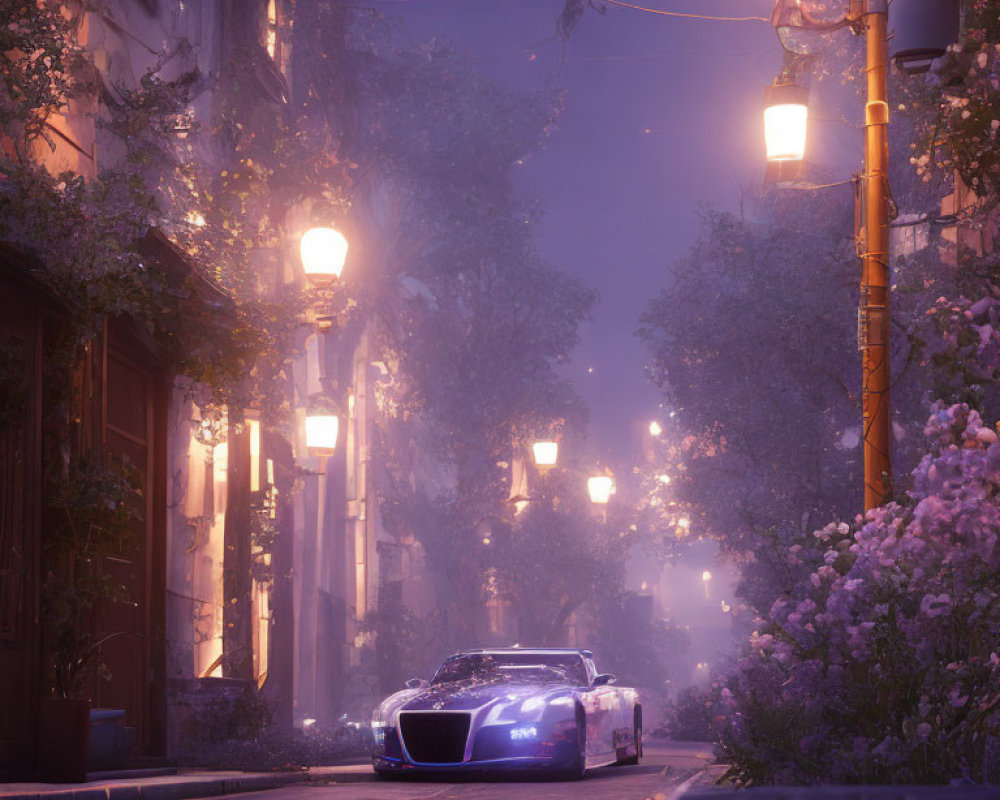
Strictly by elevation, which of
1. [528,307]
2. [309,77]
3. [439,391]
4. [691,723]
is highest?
[309,77]

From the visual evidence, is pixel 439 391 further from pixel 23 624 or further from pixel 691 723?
pixel 23 624

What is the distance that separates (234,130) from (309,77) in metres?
8.70

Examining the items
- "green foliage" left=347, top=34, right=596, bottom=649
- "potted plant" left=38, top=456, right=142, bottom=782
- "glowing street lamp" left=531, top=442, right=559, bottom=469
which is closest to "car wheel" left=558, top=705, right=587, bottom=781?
"potted plant" left=38, top=456, right=142, bottom=782

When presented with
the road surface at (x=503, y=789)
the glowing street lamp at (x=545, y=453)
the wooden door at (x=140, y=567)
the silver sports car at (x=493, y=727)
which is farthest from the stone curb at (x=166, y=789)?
the glowing street lamp at (x=545, y=453)

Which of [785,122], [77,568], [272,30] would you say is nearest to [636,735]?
[77,568]

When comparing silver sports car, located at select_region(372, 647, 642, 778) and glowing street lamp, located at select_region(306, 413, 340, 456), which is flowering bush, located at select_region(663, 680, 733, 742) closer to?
glowing street lamp, located at select_region(306, 413, 340, 456)

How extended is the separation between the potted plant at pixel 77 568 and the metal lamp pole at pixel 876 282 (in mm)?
6174

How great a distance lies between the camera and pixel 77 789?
1011 centimetres

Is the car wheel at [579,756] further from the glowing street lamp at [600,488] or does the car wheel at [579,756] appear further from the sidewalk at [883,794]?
the glowing street lamp at [600,488]

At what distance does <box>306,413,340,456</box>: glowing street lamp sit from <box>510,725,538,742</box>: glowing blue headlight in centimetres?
1018

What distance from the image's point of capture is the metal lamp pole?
38.6 ft

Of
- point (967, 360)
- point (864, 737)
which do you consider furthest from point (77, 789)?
point (967, 360)

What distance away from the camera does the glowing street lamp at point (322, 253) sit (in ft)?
56.1

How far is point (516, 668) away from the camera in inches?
616
